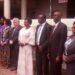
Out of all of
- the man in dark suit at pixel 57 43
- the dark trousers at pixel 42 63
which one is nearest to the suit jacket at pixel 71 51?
the man in dark suit at pixel 57 43

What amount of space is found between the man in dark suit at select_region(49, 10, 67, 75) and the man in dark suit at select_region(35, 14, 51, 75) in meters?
0.43

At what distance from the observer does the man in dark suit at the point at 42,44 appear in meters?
8.14

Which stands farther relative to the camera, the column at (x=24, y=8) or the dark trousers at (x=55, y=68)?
the column at (x=24, y=8)

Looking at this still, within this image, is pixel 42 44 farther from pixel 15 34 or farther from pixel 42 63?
pixel 15 34

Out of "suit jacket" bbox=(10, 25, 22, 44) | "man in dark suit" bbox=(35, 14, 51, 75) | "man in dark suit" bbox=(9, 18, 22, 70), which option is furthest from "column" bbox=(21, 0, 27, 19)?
"man in dark suit" bbox=(35, 14, 51, 75)

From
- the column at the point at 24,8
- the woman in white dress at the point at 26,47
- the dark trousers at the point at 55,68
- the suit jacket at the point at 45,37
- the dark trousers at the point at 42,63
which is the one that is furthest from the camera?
the column at the point at 24,8

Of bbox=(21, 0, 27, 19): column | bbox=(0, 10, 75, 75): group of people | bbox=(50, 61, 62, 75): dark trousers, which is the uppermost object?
bbox=(21, 0, 27, 19): column

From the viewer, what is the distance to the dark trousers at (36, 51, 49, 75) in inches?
326

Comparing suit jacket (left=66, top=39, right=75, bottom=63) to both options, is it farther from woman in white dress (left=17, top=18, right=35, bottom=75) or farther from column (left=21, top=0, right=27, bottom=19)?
column (left=21, top=0, right=27, bottom=19)

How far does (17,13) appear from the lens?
23547mm

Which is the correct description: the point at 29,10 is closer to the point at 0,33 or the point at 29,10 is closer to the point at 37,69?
the point at 0,33

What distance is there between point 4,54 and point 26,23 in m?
3.20

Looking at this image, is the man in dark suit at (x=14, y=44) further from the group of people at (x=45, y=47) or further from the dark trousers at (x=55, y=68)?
the dark trousers at (x=55, y=68)

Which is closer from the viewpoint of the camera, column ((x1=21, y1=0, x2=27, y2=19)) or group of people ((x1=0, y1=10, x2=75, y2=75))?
group of people ((x1=0, y1=10, x2=75, y2=75))
